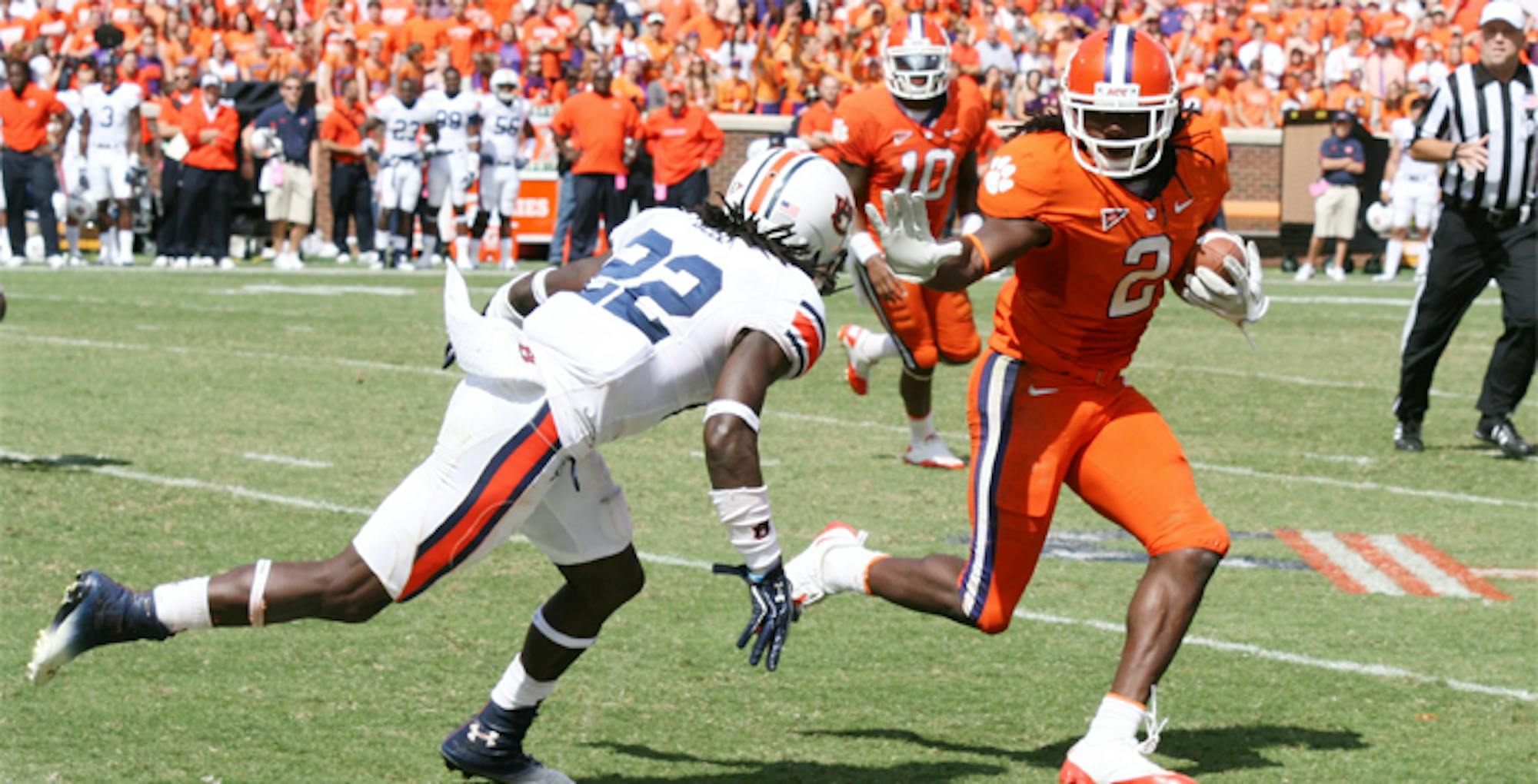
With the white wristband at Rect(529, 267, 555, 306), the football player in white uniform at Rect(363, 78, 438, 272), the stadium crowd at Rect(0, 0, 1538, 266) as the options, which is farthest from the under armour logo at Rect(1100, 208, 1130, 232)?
the stadium crowd at Rect(0, 0, 1538, 266)

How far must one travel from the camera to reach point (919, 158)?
9297 mm

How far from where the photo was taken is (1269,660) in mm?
5762

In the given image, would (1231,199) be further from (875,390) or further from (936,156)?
(936,156)

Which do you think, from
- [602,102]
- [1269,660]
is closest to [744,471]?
[1269,660]

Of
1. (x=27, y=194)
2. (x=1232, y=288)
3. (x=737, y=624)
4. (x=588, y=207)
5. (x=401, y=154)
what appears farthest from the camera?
(x=401, y=154)

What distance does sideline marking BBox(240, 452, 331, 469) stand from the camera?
8.66m

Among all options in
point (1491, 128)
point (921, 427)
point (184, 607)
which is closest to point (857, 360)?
point (921, 427)

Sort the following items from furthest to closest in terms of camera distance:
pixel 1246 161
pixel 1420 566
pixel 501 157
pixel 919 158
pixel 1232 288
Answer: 1. pixel 1246 161
2. pixel 501 157
3. pixel 919 158
4. pixel 1420 566
5. pixel 1232 288

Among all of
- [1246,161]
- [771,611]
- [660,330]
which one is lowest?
[1246,161]

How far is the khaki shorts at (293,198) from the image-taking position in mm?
20297

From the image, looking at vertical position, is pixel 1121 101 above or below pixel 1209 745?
above

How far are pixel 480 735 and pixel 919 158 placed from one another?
17.3 ft

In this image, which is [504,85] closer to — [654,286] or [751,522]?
[654,286]

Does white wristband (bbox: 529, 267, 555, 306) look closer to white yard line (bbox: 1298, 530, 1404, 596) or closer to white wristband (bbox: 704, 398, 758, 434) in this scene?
white wristband (bbox: 704, 398, 758, 434)
